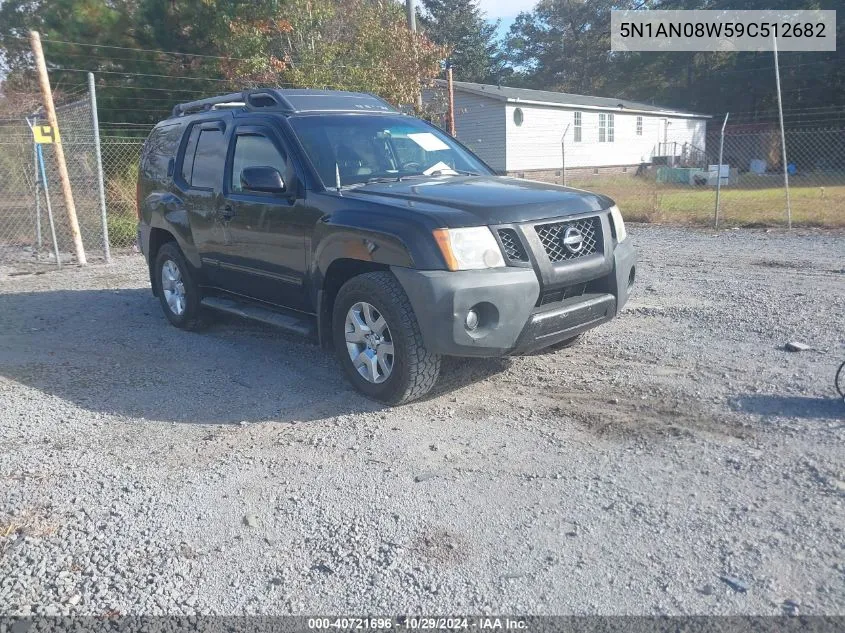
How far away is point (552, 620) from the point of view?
9.20ft

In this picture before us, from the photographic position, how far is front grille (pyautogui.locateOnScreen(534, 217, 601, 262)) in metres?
4.74

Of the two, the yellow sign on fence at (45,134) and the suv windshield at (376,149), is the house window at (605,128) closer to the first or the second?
the yellow sign on fence at (45,134)

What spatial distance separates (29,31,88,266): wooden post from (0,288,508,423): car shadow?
10.00 feet

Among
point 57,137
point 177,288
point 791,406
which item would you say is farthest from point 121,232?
point 791,406

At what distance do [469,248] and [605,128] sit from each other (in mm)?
31349

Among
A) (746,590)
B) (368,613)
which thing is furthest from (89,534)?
(746,590)

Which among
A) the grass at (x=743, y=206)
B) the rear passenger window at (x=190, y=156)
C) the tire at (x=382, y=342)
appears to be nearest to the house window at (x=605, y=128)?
the grass at (x=743, y=206)

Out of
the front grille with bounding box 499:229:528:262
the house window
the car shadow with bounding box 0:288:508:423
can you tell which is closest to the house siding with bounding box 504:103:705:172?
the house window

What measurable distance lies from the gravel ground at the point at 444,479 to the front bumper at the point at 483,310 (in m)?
0.50

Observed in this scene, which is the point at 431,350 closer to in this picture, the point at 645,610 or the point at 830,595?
the point at 645,610

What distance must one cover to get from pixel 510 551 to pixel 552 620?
0.48 metres

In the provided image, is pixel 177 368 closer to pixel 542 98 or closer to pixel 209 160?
pixel 209 160

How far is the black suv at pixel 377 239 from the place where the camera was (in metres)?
4.54

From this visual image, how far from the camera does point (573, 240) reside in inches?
191
